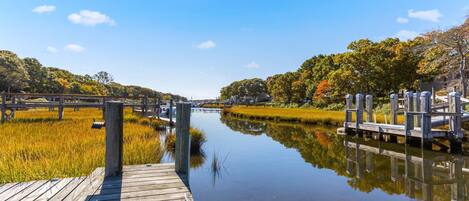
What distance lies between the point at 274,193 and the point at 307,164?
10.5 feet

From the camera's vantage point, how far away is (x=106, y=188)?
3977 mm

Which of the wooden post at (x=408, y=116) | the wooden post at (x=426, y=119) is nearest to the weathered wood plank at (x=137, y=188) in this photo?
the wooden post at (x=426, y=119)

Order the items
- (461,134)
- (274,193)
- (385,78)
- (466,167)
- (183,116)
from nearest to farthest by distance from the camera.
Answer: (183,116) < (274,193) < (466,167) < (461,134) < (385,78)

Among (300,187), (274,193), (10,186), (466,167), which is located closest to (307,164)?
(300,187)

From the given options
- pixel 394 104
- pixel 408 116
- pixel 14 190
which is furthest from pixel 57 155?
pixel 394 104

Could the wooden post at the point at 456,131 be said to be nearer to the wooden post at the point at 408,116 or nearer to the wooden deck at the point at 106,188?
the wooden post at the point at 408,116

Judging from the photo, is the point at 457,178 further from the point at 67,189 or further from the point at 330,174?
the point at 67,189

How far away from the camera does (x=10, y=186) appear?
4191mm

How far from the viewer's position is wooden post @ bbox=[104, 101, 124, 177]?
4.40m

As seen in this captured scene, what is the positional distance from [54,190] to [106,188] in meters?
0.67

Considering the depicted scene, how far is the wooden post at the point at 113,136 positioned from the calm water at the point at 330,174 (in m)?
1.83

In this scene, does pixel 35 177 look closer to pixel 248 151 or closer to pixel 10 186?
pixel 10 186

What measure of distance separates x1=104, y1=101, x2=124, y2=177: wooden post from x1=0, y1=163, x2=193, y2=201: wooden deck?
0.55 feet

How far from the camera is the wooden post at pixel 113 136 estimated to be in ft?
14.4
